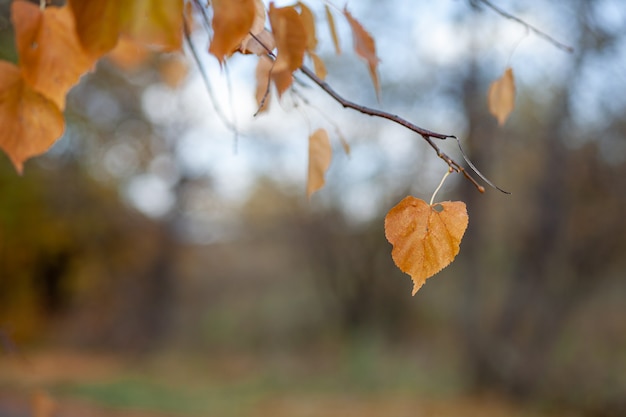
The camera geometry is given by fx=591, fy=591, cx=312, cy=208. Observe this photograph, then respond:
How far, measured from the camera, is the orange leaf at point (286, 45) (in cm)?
60

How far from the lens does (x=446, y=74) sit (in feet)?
23.0

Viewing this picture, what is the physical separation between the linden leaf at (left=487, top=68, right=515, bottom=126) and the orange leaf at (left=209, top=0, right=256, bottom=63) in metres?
0.62

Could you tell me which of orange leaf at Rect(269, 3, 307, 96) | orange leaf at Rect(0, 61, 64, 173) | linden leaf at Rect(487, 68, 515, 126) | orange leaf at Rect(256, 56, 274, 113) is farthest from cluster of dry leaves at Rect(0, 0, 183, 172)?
linden leaf at Rect(487, 68, 515, 126)

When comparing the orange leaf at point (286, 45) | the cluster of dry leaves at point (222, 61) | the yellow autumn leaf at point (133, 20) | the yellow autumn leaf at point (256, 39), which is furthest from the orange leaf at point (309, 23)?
the yellow autumn leaf at point (133, 20)

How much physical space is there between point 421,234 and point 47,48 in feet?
1.67

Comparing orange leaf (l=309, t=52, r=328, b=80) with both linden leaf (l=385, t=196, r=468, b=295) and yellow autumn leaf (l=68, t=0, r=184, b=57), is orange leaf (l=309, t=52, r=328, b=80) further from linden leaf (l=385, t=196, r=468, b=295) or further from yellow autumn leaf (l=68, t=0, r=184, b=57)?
yellow autumn leaf (l=68, t=0, r=184, b=57)

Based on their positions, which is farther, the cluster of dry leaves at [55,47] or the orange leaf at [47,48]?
the orange leaf at [47,48]

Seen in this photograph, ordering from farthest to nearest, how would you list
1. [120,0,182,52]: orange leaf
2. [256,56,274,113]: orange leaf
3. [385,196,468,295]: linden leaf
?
1. [256,56,274,113]: orange leaf
2. [385,196,468,295]: linden leaf
3. [120,0,182,52]: orange leaf

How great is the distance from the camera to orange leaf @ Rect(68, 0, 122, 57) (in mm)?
498

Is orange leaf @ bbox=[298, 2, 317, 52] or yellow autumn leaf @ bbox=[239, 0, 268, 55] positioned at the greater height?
orange leaf @ bbox=[298, 2, 317, 52]

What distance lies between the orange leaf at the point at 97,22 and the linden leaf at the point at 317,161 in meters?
0.45

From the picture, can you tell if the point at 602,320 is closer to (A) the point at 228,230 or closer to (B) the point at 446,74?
(B) the point at 446,74

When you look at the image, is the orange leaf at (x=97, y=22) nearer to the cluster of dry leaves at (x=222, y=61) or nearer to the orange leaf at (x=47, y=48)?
the cluster of dry leaves at (x=222, y=61)

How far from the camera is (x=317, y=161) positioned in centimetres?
93
